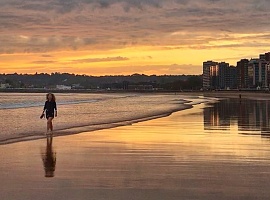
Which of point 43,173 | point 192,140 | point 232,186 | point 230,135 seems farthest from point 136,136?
point 232,186

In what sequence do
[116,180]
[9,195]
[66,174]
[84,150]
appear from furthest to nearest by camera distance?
[84,150]
[66,174]
[116,180]
[9,195]

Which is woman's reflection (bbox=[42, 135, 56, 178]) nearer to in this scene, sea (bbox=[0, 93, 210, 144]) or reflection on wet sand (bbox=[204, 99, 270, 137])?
sea (bbox=[0, 93, 210, 144])

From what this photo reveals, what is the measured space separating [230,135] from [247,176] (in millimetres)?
8769

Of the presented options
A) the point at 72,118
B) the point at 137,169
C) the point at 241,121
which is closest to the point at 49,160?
the point at 137,169

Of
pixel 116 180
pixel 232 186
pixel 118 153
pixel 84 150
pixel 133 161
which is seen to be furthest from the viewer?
pixel 84 150

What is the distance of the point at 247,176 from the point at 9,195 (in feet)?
14.5

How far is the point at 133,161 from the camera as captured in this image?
10711mm

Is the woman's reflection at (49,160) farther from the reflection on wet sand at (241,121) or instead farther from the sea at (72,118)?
the reflection on wet sand at (241,121)

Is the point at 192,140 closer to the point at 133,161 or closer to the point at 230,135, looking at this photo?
the point at 230,135

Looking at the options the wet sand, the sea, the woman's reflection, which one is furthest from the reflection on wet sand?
the woman's reflection

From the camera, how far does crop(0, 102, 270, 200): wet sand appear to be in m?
7.41

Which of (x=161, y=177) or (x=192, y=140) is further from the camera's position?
(x=192, y=140)

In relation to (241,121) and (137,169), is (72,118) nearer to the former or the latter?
(241,121)

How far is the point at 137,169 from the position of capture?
31.4 feet
